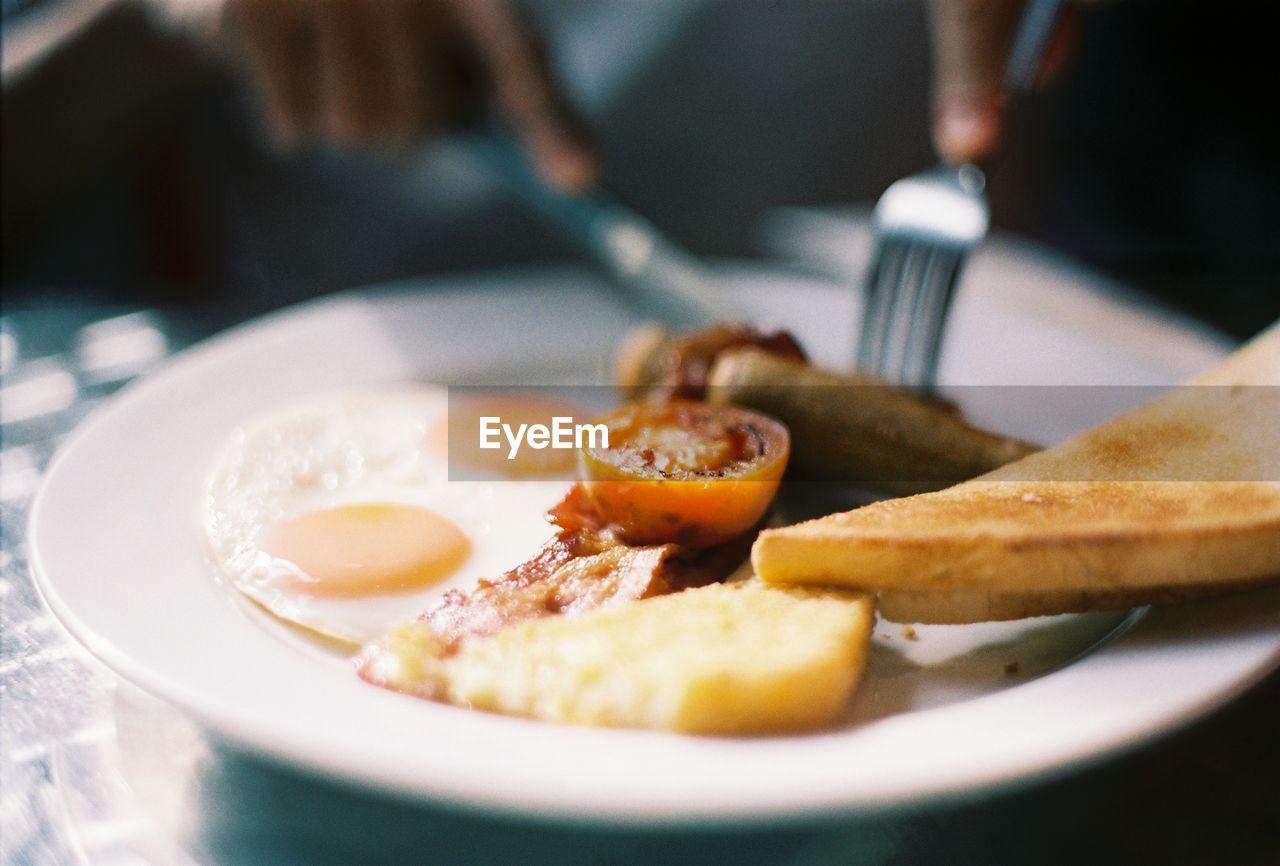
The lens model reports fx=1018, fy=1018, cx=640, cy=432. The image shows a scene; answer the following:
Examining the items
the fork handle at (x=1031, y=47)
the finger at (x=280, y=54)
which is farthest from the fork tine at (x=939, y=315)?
the finger at (x=280, y=54)

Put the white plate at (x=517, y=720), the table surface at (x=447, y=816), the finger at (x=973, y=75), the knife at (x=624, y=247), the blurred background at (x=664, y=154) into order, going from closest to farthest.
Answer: the white plate at (x=517, y=720) < the table surface at (x=447, y=816) < the finger at (x=973, y=75) < the knife at (x=624, y=247) < the blurred background at (x=664, y=154)

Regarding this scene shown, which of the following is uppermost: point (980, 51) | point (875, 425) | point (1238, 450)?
point (980, 51)

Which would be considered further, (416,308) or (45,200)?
(45,200)

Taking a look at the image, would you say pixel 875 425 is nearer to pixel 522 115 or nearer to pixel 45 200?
pixel 522 115

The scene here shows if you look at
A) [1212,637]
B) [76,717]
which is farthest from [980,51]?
[76,717]

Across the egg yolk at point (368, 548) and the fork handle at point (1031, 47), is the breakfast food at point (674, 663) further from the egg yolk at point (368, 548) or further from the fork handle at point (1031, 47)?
the fork handle at point (1031, 47)

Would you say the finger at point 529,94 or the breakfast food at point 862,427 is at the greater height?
the finger at point 529,94

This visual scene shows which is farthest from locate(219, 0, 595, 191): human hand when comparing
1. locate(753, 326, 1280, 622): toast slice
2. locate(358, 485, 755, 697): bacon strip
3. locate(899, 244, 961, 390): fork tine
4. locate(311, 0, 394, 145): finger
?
locate(753, 326, 1280, 622): toast slice
